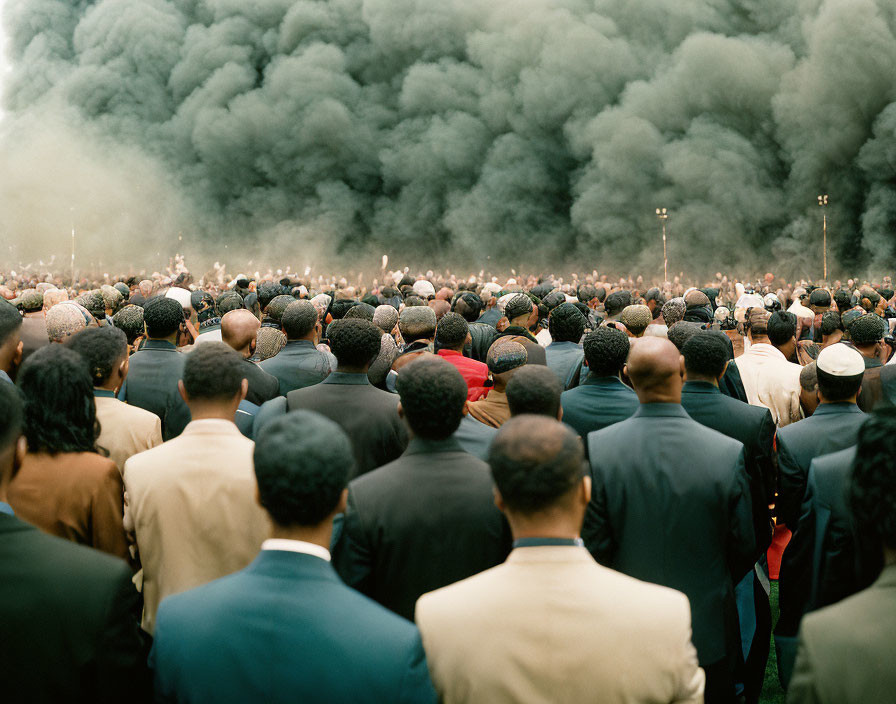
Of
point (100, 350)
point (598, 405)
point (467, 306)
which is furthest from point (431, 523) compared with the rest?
point (467, 306)

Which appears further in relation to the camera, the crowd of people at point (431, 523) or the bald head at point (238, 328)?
the bald head at point (238, 328)

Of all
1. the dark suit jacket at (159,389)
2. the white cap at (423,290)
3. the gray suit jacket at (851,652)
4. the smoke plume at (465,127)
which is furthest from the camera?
the smoke plume at (465,127)

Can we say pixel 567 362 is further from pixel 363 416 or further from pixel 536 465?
pixel 536 465

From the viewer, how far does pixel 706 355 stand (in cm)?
399

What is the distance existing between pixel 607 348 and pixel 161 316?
233 cm

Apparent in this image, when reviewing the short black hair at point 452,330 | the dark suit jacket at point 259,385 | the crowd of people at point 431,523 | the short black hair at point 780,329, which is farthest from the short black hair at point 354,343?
the short black hair at point 780,329

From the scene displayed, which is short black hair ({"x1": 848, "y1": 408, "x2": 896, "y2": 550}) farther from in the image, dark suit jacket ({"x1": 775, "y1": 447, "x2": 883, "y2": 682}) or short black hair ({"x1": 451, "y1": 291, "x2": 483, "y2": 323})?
short black hair ({"x1": 451, "y1": 291, "x2": 483, "y2": 323})

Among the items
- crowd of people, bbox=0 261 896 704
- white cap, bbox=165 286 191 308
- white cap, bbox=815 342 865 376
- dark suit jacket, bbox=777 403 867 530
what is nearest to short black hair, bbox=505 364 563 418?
crowd of people, bbox=0 261 896 704

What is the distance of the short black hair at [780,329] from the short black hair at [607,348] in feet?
6.26

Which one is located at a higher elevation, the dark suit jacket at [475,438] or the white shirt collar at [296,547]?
the white shirt collar at [296,547]

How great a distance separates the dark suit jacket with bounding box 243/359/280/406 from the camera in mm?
4656

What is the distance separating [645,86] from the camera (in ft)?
88.9

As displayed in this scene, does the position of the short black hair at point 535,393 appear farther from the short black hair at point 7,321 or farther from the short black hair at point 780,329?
the short black hair at point 780,329

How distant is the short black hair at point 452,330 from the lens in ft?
16.5
